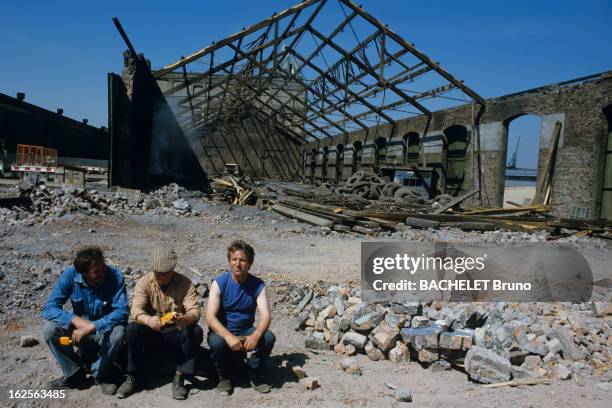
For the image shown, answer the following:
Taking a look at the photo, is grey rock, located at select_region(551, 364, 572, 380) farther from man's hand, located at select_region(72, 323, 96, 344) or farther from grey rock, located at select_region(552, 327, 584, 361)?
man's hand, located at select_region(72, 323, 96, 344)

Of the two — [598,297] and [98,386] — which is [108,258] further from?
[598,297]

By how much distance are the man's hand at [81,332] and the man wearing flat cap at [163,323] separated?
271 mm

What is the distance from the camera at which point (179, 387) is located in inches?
138

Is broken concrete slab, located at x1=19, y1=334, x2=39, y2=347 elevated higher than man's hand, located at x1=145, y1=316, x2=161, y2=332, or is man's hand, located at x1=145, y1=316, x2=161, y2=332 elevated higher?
man's hand, located at x1=145, y1=316, x2=161, y2=332

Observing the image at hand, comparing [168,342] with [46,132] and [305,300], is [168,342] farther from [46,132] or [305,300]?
[46,132]

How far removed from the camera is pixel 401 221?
11883 mm

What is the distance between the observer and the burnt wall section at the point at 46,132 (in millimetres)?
23250

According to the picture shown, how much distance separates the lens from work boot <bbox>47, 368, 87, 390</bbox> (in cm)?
351

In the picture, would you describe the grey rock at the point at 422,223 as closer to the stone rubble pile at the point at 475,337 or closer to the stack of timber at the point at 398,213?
the stack of timber at the point at 398,213

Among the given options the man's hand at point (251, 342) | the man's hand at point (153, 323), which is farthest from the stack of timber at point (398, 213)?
the man's hand at point (153, 323)

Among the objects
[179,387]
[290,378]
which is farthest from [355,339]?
[179,387]

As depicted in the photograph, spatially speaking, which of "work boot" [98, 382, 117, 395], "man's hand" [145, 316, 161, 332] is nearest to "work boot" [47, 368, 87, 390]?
"work boot" [98, 382, 117, 395]

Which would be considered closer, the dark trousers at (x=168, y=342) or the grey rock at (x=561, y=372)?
the dark trousers at (x=168, y=342)

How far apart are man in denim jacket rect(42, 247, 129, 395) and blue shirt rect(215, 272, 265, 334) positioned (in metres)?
0.79
